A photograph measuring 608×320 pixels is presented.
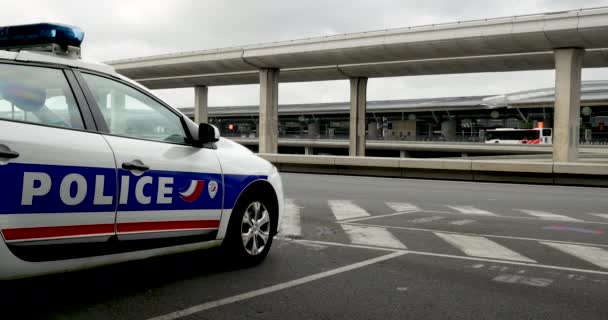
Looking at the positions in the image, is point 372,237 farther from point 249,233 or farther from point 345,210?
point 345,210

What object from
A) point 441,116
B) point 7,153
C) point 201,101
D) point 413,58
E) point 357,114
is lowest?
point 7,153

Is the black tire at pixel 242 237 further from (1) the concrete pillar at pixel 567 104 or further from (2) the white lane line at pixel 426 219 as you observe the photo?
(1) the concrete pillar at pixel 567 104

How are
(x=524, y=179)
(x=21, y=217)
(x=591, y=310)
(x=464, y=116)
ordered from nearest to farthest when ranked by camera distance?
(x=21, y=217), (x=591, y=310), (x=524, y=179), (x=464, y=116)

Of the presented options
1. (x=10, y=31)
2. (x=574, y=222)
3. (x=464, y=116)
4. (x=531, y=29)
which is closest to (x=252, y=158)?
(x=10, y=31)

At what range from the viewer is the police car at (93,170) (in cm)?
393

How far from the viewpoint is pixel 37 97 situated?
14.1 ft

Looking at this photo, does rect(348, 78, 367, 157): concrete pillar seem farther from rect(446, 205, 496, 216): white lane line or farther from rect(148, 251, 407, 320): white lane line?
rect(148, 251, 407, 320): white lane line

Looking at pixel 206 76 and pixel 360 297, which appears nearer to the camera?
pixel 360 297

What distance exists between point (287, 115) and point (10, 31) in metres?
99.5

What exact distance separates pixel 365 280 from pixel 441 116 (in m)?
87.1

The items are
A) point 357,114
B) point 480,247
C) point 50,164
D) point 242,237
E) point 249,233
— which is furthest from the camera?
point 357,114

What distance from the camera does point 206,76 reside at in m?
48.6

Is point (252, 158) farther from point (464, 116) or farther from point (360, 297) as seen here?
point (464, 116)

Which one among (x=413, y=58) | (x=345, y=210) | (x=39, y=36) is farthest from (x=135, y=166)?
(x=413, y=58)
